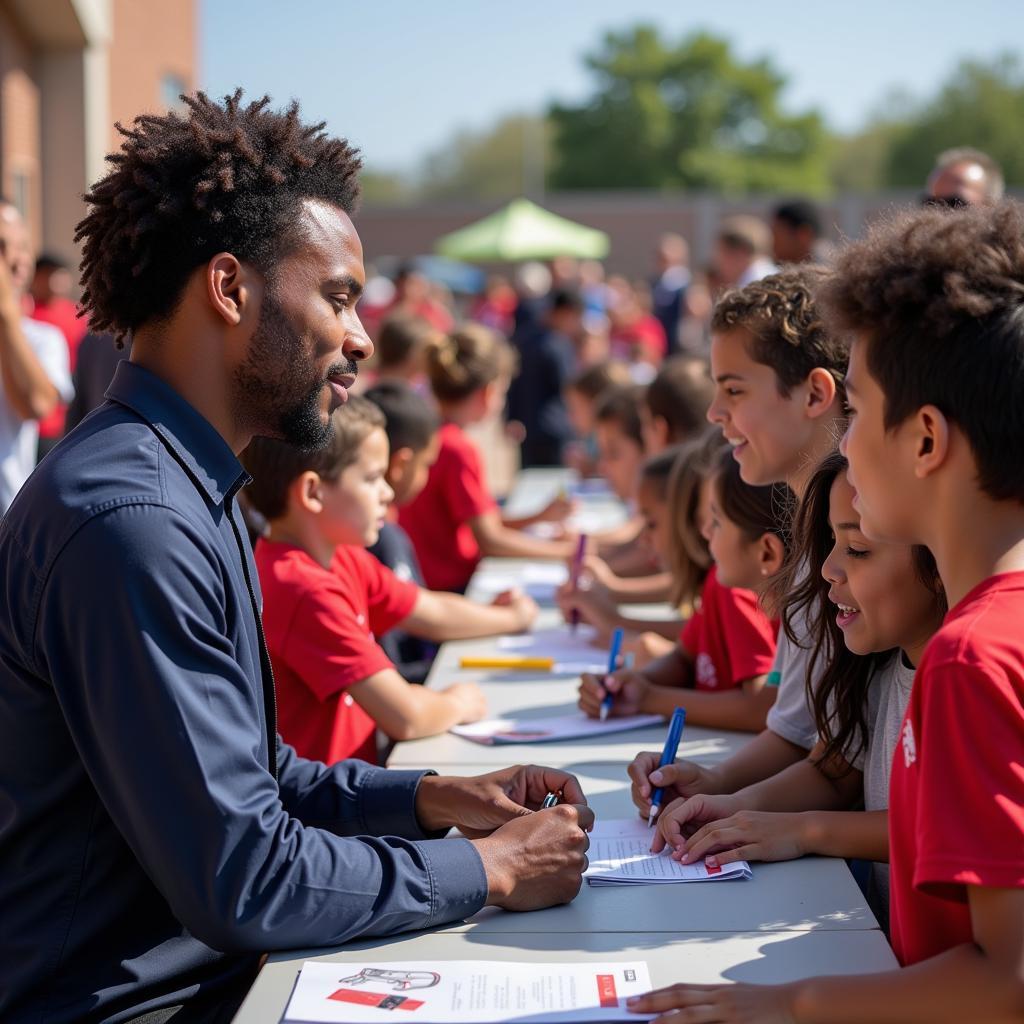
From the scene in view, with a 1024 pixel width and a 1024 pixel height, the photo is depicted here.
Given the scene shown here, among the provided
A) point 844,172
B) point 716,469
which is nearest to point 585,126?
point 844,172

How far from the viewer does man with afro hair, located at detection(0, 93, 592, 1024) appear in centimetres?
155

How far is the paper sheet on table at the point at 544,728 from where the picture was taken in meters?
2.82

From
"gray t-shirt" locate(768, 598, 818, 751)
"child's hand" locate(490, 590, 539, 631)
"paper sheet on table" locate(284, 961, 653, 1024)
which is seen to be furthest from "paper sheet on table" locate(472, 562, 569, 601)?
"paper sheet on table" locate(284, 961, 653, 1024)

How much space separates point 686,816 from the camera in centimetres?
210

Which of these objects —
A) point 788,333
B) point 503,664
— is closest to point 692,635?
point 503,664

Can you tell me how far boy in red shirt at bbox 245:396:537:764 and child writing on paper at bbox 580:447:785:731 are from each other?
38 cm

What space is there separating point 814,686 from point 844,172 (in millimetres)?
90525

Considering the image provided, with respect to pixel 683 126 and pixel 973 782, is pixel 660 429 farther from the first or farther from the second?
pixel 683 126

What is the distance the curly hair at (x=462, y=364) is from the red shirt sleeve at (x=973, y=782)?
445cm

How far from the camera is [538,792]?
83.4 inches

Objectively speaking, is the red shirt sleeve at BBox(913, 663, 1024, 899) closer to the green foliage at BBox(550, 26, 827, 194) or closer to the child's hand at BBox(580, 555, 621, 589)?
the child's hand at BBox(580, 555, 621, 589)

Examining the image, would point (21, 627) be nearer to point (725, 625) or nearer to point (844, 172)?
point (725, 625)

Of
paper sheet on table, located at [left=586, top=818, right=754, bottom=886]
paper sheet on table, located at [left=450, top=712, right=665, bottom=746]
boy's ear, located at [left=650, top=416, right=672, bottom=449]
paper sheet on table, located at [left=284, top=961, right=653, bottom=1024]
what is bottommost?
paper sheet on table, located at [left=450, top=712, right=665, bottom=746]

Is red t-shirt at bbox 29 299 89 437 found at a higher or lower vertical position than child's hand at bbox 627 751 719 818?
higher
